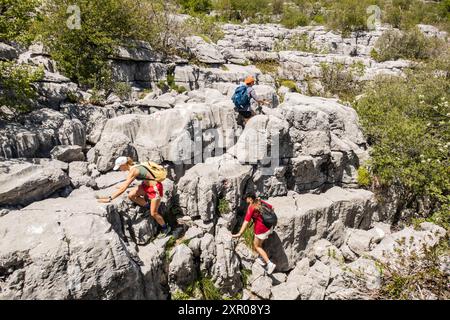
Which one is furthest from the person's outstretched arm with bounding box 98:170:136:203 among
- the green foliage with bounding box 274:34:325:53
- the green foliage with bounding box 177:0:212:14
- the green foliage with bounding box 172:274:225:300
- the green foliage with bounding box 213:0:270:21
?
the green foliage with bounding box 213:0:270:21

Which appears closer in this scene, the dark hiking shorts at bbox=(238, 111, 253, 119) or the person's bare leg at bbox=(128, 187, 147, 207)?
the person's bare leg at bbox=(128, 187, 147, 207)

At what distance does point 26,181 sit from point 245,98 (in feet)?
30.5

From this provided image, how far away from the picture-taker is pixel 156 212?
9789mm

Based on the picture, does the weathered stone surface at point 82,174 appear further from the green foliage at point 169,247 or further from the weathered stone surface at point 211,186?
the green foliage at point 169,247

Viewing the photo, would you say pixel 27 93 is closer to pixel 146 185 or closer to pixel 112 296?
pixel 146 185

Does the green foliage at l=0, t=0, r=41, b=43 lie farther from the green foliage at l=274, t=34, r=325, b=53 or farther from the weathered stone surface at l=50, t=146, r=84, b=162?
the green foliage at l=274, t=34, r=325, b=53

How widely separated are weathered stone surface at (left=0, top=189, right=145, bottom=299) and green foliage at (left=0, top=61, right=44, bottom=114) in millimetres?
5396

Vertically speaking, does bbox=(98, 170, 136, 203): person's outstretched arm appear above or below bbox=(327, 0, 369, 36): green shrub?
below

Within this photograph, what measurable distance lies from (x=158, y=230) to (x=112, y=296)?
120 inches

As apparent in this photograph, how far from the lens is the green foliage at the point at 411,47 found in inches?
1460

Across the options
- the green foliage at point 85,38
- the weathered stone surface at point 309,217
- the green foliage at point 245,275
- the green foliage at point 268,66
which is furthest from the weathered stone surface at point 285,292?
the green foliage at point 268,66

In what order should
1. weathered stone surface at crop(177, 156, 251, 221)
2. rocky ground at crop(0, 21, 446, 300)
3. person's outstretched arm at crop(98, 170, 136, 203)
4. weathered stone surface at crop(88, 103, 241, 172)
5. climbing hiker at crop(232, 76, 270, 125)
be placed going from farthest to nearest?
climbing hiker at crop(232, 76, 270, 125), weathered stone surface at crop(88, 103, 241, 172), weathered stone surface at crop(177, 156, 251, 221), person's outstretched arm at crop(98, 170, 136, 203), rocky ground at crop(0, 21, 446, 300)

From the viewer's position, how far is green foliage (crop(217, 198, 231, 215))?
11.9 metres
